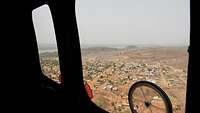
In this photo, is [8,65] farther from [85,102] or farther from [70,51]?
[85,102]

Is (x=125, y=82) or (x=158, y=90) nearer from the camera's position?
(x=158, y=90)

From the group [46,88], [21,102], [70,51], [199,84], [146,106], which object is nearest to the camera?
[199,84]

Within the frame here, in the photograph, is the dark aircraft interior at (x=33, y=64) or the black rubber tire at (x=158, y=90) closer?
the black rubber tire at (x=158, y=90)

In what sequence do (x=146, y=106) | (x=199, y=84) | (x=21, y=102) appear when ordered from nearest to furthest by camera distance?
(x=199, y=84) → (x=146, y=106) → (x=21, y=102)

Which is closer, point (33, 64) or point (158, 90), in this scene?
point (158, 90)

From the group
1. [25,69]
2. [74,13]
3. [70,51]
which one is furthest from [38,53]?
[74,13]

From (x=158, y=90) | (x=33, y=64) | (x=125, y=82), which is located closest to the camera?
(x=158, y=90)

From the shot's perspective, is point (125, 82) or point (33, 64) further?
point (125, 82)

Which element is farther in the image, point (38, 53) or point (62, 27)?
point (38, 53)

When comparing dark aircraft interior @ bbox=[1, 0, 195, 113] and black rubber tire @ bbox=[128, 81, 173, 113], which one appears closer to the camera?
black rubber tire @ bbox=[128, 81, 173, 113]

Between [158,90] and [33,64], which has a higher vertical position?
[33,64]

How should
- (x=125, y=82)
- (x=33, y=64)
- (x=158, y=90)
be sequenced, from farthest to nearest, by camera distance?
1. (x=125, y=82)
2. (x=33, y=64)
3. (x=158, y=90)
